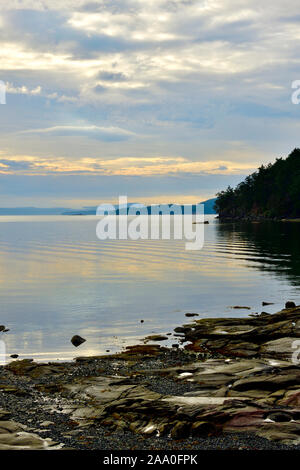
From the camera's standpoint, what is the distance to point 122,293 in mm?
52906

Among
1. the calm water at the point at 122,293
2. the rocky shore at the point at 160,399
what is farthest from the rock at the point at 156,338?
the rocky shore at the point at 160,399

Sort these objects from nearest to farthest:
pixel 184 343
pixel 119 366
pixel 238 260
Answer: pixel 119 366
pixel 184 343
pixel 238 260

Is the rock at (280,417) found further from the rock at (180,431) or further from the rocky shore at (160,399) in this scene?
the rock at (180,431)

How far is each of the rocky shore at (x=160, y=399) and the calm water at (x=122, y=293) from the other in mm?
5055

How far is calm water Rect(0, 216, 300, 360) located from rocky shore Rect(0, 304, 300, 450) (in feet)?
16.6

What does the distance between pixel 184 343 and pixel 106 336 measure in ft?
20.4

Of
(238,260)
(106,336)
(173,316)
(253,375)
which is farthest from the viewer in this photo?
(238,260)

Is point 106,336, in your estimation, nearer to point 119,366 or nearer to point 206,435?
point 119,366

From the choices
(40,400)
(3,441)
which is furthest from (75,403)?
(3,441)

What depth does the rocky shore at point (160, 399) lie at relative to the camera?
579 inches

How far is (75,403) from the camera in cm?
1862

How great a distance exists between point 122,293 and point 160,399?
3540 centimetres
